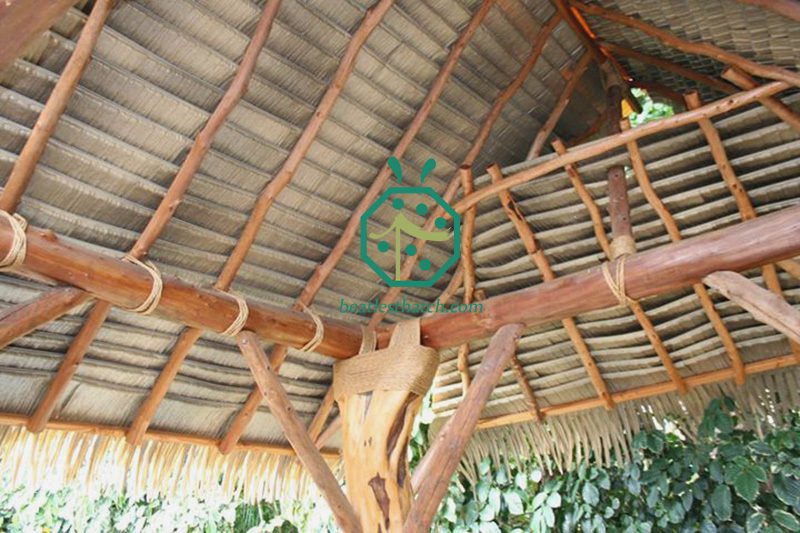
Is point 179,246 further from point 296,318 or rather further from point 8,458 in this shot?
point 8,458

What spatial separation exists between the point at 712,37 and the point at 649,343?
56.0 inches

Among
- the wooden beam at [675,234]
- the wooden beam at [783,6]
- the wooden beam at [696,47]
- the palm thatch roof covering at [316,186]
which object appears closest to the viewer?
the wooden beam at [783,6]

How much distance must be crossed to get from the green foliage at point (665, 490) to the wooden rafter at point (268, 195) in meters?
1.95

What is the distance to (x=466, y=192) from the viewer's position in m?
3.39

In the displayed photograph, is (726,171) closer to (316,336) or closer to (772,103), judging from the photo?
(772,103)

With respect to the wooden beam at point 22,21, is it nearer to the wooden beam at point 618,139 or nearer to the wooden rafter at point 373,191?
the wooden rafter at point 373,191

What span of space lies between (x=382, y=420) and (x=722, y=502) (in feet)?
5.67

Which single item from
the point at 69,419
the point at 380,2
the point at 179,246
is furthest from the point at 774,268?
the point at 69,419

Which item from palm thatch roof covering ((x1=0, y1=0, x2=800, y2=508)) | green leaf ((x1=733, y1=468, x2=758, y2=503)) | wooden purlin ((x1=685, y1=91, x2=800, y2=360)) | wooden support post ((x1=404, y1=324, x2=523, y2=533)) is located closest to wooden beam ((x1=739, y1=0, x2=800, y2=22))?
palm thatch roof covering ((x1=0, y1=0, x2=800, y2=508))

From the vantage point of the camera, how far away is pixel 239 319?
2742 mm

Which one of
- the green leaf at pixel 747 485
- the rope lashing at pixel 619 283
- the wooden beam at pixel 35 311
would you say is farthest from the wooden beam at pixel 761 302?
the wooden beam at pixel 35 311

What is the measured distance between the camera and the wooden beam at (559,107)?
357 cm

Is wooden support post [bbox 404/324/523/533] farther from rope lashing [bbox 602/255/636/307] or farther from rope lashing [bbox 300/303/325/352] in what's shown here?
rope lashing [bbox 300/303/325/352]

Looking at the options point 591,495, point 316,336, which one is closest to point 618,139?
point 316,336
